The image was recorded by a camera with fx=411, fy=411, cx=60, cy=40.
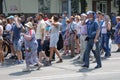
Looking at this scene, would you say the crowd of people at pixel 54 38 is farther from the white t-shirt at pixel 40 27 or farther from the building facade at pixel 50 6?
the building facade at pixel 50 6

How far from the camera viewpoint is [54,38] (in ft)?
46.7

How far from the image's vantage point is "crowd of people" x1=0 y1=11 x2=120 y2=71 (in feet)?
42.3

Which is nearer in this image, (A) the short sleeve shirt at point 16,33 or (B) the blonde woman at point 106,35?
(A) the short sleeve shirt at point 16,33

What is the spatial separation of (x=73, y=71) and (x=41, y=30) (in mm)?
1967

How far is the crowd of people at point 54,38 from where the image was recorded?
12.9 m

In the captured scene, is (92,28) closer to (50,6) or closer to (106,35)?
(106,35)

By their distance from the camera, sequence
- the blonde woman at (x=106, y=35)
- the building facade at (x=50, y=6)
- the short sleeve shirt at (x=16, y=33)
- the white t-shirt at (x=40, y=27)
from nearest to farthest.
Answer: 1. the white t-shirt at (x=40, y=27)
2. the short sleeve shirt at (x=16, y=33)
3. the blonde woman at (x=106, y=35)
4. the building facade at (x=50, y=6)

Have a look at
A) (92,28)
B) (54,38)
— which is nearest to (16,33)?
(54,38)

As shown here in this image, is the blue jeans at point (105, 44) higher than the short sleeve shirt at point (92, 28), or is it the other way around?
the short sleeve shirt at point (92, 28)

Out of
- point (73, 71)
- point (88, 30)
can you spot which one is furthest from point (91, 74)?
point (88, 30)

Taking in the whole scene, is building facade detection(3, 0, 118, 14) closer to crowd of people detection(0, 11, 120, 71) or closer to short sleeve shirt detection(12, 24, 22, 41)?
crowd of people detection(0, 11, 120, 71)

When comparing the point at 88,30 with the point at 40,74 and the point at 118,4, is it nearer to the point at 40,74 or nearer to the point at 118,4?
the point at 40,74

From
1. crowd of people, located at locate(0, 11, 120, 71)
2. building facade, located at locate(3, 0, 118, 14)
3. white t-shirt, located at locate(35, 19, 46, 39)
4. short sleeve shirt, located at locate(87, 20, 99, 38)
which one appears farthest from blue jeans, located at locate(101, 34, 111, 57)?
building facade, located at locate(3, 0, 118, 14)

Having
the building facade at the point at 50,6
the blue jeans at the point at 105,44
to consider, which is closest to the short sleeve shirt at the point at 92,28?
the blue jeans at the point at 105,44
